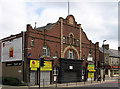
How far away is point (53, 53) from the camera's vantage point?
34906mm

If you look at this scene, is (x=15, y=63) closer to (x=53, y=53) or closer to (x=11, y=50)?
(x=11, y=50)

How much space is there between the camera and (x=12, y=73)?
1278 inches

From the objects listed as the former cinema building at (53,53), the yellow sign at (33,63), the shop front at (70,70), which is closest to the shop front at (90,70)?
the former cinema building at (53,53)

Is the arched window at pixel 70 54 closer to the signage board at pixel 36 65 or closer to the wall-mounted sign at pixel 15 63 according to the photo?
the signage board at pixel 36 65

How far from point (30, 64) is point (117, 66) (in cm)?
3871

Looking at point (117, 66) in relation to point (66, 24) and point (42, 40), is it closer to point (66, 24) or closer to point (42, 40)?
point (66, 24)

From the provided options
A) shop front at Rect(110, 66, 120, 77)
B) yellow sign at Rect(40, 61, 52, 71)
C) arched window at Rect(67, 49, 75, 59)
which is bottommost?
shop front at Rect(110, 66, 120, 77)

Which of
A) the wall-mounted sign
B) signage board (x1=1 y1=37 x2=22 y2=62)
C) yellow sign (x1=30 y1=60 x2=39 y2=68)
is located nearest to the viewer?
yellow sign (x1=30 y1=60 x2=39 y2=68)

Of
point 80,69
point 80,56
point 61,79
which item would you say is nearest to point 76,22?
point 80,56

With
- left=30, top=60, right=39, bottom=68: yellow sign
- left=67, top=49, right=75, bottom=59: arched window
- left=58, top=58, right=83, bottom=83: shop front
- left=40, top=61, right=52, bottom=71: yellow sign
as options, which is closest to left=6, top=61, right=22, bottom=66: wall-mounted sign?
left=30, top=60, right=39, bottom=68: yellow sign

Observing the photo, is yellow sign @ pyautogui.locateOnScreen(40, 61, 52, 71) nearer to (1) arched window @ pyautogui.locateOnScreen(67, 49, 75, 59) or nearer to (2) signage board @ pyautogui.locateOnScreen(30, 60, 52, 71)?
(2) signage board @ pyautogui.locateOnScreen(30, 60, 52, 71)

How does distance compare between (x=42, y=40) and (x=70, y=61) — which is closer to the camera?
(x=42, y=40)

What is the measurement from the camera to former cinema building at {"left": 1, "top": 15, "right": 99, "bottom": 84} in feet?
102

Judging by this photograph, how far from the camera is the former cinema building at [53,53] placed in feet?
102
